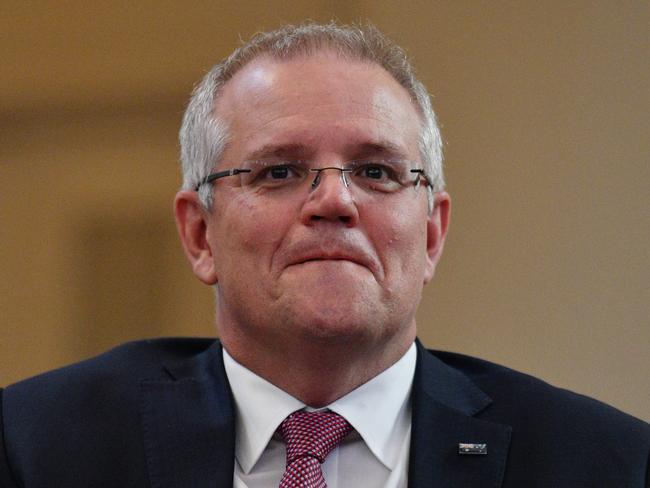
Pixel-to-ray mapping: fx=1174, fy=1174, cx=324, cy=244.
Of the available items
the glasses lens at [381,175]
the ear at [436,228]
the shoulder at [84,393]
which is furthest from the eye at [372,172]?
the shoulder at [84,393]

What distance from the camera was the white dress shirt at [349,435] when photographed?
2.39 m

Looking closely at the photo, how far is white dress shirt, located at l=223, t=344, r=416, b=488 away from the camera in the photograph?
7.86ft

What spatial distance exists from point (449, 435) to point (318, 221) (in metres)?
0.52

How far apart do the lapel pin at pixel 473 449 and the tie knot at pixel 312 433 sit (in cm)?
23

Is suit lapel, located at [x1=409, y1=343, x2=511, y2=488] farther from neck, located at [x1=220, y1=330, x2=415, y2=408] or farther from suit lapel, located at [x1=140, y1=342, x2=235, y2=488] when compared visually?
suit lapel, located at [x1=140, y1=342, x2=235, y2=488]

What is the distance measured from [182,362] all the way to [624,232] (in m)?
1.62

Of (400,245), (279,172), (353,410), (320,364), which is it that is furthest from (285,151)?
(353,410)

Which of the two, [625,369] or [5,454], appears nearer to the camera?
[5,454]

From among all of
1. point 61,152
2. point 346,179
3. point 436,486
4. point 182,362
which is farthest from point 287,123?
point 61,152

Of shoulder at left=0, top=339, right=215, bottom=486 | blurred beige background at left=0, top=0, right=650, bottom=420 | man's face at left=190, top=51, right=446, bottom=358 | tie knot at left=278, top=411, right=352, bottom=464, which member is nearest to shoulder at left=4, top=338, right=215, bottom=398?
shoulder at left=0, top=339, right=215, bottom=486

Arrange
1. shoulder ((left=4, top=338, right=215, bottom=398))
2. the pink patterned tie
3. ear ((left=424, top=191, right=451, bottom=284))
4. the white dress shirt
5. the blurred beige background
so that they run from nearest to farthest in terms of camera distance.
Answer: the pink patterned tie, the white dress shirt, shoulder ((left=4, top=338, right=215, bottom=398)), ear ((left=424, top=191, right=451, bottom=284)), the blurred beige background

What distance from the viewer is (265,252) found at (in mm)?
2373

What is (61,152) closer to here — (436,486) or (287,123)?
(287,123)

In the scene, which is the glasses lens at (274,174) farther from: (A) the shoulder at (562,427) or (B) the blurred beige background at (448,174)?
(B) the blurred beige background at (448,174)
